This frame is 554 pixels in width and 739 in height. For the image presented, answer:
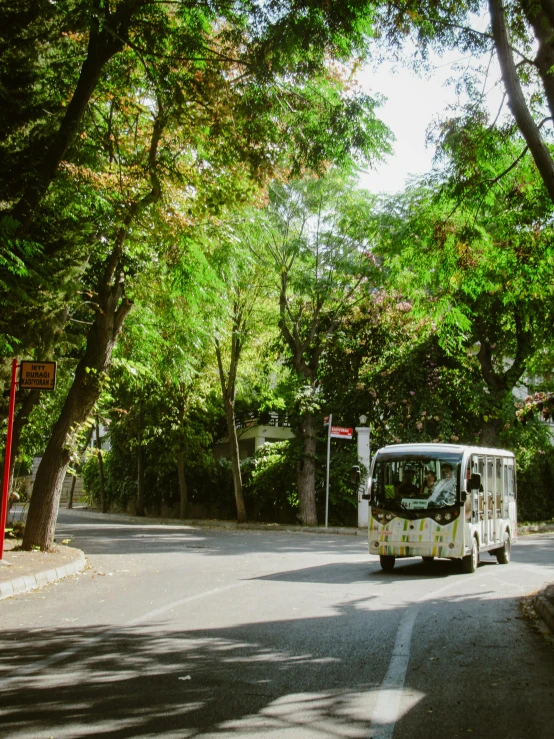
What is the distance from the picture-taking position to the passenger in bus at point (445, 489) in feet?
49.2

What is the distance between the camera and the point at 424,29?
1029cm

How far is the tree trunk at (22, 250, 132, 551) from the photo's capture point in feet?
53.4

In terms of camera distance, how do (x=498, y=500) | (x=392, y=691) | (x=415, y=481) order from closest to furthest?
(x=392, y=691) → (x=415, y=481) → (x=498, y=500)

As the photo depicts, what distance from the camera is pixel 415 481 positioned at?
1540 centimetres

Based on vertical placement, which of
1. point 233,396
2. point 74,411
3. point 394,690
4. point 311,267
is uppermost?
point 311,267

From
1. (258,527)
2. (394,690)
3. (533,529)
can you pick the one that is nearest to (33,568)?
(394,690)

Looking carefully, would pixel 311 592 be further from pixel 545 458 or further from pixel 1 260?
pixel 545 458

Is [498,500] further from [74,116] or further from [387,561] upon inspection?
[74,116]

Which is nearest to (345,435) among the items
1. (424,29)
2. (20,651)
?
(424,29)

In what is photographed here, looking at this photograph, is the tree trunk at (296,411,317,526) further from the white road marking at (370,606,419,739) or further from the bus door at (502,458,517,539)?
the white road marking at (370,606,419,739)

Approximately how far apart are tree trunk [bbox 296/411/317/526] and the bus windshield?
14250 millimetres

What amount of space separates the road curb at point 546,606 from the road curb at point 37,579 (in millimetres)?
7146

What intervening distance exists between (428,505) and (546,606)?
5393 mm

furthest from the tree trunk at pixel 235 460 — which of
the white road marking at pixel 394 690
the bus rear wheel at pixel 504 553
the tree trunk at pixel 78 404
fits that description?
the white road marking at pixel 394 690
